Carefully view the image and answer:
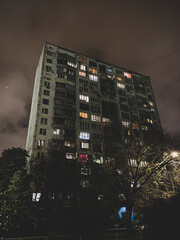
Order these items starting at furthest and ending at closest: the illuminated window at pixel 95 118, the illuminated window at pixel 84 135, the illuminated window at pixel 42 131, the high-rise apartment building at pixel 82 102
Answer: the illuminated window at pixel 95 118
the illuminated window at pixel 84 135
the high-rise apartment building at pixel 82 102
the illuminated window at pixel 42 131

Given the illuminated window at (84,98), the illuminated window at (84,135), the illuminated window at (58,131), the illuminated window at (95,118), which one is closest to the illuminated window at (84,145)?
the illuminated window at (84,135)

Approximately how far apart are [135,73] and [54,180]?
6589 cm

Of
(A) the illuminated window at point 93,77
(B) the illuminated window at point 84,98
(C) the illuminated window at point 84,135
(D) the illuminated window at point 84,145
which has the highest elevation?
(A) the illuminated window at point 93,77

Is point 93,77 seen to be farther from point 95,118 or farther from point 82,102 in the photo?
point 95,118

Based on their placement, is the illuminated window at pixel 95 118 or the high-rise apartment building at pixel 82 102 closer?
the high-rise apartment building at pixel 82 102

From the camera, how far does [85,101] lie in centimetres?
5566

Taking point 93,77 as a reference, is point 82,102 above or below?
below

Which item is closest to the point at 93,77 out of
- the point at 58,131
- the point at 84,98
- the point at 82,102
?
the point at 84,98

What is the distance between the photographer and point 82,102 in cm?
5484

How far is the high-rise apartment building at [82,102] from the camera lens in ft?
152

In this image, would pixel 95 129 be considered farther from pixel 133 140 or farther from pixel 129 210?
pixel 129 210

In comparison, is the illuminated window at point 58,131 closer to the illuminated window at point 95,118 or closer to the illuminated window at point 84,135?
the illuminated window at point 84,135

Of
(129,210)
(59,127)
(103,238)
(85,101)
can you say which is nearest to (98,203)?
(103,238)

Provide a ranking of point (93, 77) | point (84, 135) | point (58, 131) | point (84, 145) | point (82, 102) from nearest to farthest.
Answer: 1. point (58, 131)
2. point (84, 145)
3. point (84, 135)
4. point (82, 102)
5. point (93, 77)
